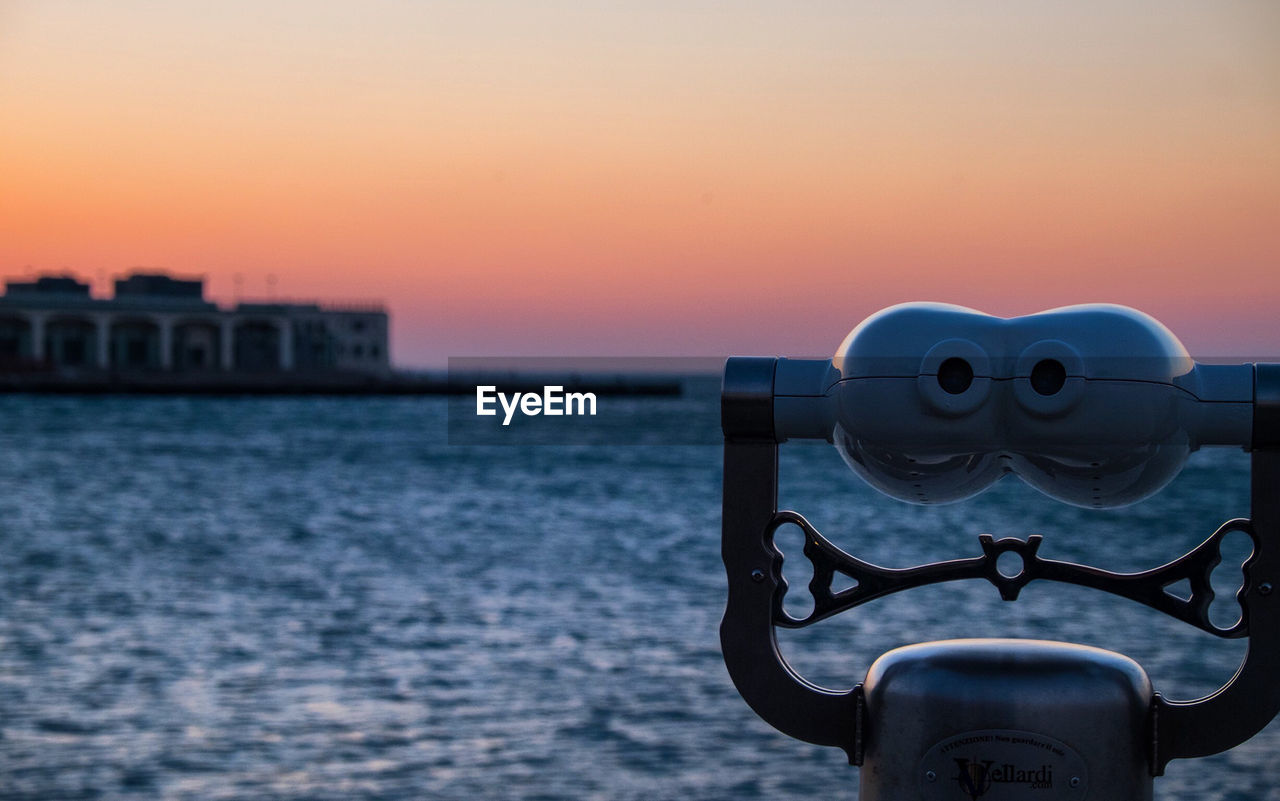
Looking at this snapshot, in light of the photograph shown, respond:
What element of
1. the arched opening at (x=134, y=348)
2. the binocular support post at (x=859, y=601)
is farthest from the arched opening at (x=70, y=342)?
the binocular support post at (x=859, y=601)

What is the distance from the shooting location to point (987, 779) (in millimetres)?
1535

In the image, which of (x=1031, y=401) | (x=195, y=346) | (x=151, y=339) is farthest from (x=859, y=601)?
(x=151, y=339)

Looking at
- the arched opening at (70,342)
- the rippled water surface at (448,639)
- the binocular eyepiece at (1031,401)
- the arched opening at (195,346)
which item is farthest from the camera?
the arched opening at (195,346)

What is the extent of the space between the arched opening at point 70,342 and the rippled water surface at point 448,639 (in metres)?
60.8

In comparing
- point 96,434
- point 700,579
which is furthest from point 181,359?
point 700,579

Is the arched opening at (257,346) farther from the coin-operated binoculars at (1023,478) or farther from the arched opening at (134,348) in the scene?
the coin-operated binoculars at (1023,478)

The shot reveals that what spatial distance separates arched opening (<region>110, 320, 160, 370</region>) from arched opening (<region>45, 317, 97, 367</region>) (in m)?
1.35

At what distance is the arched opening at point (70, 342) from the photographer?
287 feet

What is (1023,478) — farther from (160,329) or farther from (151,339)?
(151,339)

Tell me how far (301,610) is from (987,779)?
13295 millimetres

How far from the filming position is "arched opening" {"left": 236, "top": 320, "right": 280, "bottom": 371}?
89500 millimetres

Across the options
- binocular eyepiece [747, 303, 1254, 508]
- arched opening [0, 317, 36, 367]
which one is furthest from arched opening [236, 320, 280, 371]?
binocular eyepiece [747, 303, 1254, 508]

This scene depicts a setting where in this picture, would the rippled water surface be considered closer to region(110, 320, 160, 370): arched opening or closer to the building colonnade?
the building colonnade

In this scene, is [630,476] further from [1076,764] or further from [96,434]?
[1076,764]
